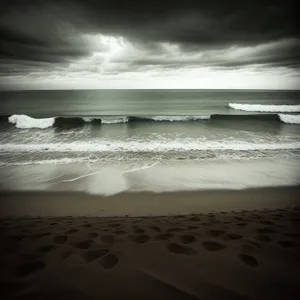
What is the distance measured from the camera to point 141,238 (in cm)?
187

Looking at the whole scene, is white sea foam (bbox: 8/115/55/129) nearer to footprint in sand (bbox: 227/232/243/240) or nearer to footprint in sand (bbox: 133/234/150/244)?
footprint in sand (bbox: 133/234/150/244)

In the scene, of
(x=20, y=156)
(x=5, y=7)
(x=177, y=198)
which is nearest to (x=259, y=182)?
(x=177, y=198)

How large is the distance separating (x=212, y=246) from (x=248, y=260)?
12.2 inches

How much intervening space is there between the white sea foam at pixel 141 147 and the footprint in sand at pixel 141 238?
523cm

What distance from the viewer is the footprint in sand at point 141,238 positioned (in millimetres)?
1793

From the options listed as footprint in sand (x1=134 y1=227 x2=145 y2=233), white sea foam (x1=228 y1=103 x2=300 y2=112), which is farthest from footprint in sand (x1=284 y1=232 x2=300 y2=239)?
white sea foam (x1=228 y1=103 x2=300 y2=112)

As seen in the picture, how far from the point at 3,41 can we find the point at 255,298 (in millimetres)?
7104

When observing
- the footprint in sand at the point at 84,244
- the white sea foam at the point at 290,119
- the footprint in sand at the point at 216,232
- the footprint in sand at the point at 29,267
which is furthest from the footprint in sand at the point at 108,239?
the white sea foam at the point at 290,119

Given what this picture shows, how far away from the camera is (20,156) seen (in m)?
6.33

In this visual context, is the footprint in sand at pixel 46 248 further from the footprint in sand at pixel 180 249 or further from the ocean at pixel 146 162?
the ocean at pixel 146 162

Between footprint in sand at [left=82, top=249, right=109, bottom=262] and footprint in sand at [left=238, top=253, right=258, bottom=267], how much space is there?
1076 millimetres

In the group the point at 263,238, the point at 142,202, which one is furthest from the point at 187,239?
the point at 142,202

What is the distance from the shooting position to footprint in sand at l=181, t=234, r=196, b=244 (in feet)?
5.70

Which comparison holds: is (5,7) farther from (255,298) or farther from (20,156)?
(255,298)
